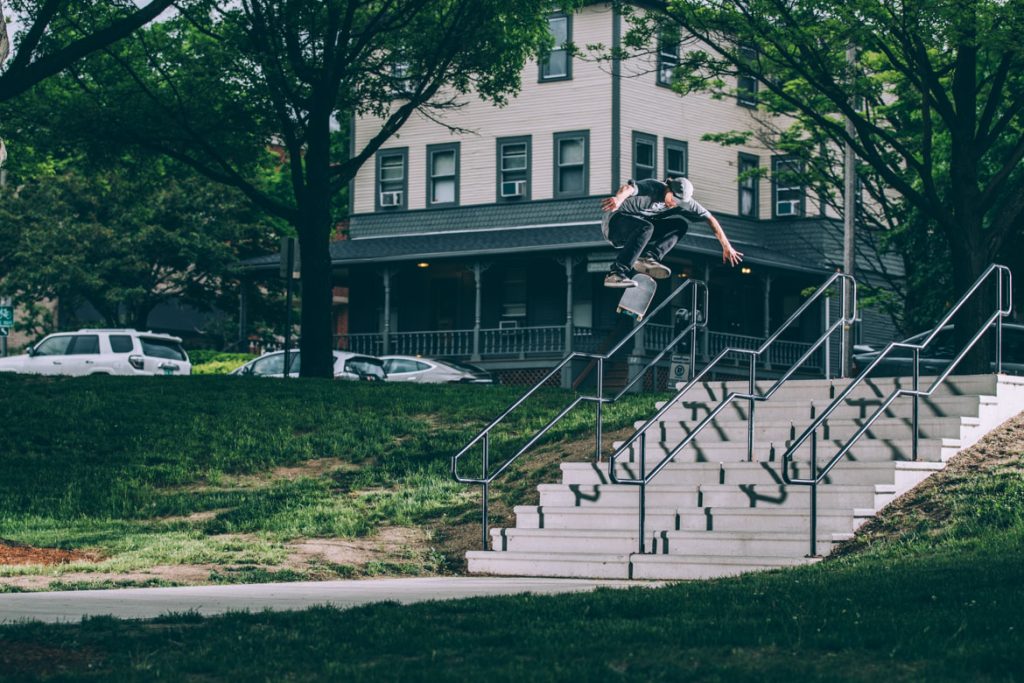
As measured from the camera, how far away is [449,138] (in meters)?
44.5

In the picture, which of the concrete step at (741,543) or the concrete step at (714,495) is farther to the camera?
the concrete step at (714,495)

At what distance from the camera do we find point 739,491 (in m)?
15.4

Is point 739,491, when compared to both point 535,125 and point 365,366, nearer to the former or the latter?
point 365,366

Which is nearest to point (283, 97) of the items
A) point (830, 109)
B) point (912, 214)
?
point (830, 109)

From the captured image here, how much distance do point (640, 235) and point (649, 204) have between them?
319mm

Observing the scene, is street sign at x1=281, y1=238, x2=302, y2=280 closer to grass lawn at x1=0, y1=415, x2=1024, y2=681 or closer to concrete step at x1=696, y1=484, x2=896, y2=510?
concrete step at x1=696, y1=484, x2=896, y2=510

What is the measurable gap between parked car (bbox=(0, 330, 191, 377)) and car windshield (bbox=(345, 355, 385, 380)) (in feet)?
14.5

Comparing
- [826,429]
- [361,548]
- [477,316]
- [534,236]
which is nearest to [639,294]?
[826,429]

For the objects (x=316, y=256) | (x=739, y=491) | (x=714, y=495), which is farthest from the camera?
(x=316, y=256)

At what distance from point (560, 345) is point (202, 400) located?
1767 cm

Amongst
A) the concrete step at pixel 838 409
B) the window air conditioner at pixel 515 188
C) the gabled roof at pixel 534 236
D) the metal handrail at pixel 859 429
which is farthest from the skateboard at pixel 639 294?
the window air conditioner at pixel 515 188

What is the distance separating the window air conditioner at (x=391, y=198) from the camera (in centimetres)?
4562

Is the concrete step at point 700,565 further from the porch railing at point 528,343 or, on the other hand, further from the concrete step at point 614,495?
the porch railing at point 528,343

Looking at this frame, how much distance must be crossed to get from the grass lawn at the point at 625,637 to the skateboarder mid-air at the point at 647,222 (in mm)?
3914
